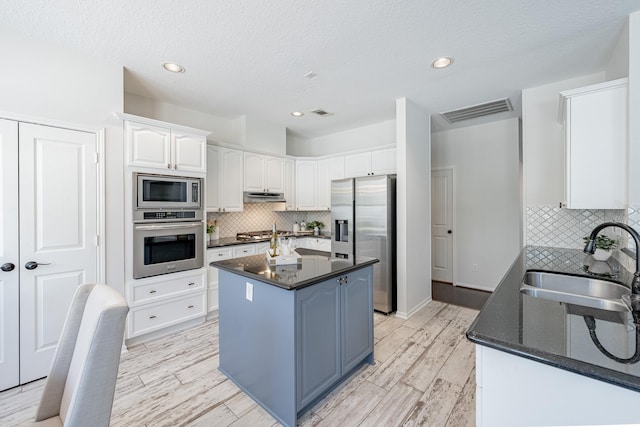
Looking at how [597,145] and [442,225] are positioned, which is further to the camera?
[442,225]

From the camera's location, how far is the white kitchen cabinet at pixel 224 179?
12.2 feet

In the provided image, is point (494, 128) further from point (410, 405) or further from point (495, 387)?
Result: point (495, 387)

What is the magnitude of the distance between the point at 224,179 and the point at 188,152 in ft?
2.49

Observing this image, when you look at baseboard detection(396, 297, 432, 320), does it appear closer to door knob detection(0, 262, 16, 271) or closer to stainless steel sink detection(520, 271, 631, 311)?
Answer: stainless steel sink detection(520, 271, 631, 311)

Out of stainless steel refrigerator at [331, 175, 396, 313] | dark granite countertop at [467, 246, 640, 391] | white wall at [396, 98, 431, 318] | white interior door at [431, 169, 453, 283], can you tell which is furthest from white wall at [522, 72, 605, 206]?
dark granite countertop at [467, 246, 640, 391]

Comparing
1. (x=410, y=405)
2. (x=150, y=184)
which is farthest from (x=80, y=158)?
(x=410, y=405)

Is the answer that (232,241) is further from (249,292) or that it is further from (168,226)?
(249,292)

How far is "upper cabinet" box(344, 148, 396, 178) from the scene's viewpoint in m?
4.04

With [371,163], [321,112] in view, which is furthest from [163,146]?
[371,163]

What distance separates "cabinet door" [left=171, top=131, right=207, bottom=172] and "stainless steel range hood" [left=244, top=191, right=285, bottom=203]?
96 centimetres

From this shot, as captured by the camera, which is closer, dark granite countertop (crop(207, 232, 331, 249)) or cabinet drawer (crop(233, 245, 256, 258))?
dark granite countertop (crop(207, 232, 331, 249))

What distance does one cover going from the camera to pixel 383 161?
4.11 m

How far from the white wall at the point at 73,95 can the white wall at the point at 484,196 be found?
15.5ft

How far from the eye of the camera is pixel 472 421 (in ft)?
5.84
